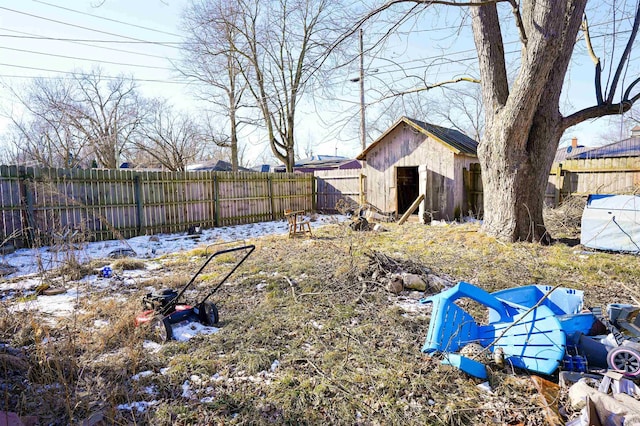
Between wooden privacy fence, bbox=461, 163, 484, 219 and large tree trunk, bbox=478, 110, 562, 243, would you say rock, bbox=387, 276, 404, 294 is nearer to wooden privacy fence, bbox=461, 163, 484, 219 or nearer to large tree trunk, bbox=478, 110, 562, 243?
large tree trunk, bbox=478, 110, 562, 243

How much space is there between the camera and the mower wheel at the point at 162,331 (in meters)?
3.35

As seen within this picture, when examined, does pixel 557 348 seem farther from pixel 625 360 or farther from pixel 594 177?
pixel 594 177

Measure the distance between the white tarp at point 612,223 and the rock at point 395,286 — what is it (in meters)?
4.24

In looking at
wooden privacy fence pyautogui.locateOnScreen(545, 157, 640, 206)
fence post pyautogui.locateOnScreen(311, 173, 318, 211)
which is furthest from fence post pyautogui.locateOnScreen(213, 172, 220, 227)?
wooden privacy fence pyautogui.locateOnScreen(545, 157, 640, 206)

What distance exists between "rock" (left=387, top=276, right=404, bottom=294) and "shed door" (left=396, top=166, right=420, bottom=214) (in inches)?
371

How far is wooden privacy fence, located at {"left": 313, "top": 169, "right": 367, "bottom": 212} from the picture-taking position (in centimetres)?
→ 1438

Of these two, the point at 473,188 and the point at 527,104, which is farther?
the point at 473,188

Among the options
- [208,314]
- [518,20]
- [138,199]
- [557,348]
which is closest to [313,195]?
[138,199]

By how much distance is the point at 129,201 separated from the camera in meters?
9.70

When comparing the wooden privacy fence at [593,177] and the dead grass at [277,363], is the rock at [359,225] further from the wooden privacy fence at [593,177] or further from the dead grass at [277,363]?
the wooden privacy fence at [593,177]

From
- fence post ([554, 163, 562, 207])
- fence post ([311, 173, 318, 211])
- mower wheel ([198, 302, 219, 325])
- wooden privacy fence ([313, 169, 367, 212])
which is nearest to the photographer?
mower wheel ([198, 302, 219, 325])

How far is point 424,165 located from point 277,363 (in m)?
9.74

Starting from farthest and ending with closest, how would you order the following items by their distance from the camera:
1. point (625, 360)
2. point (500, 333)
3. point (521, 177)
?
point (521, 177)
point (500, 333)
point (625, 360)

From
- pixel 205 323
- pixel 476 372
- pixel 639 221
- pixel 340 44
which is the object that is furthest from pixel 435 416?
pixel 639 221
